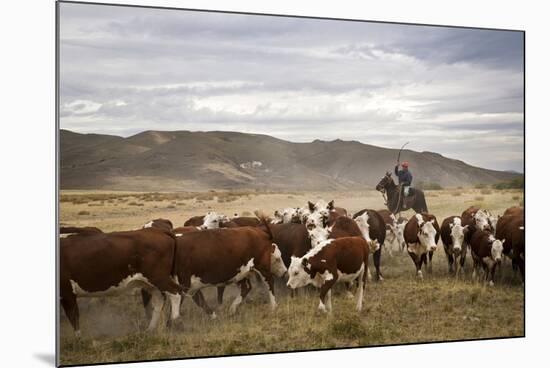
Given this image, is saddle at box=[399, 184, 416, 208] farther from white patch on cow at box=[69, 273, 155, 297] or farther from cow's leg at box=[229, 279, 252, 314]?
white patch on cow at box=[69, 273, 155, 297]

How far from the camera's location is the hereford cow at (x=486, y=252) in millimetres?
9117

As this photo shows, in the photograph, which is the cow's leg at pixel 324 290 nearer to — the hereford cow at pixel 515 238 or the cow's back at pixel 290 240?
the cow's back at pixel 290 240

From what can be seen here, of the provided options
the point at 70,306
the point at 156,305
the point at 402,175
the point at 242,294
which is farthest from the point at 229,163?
the point at 70,306

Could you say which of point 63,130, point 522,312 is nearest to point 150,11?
point 63,130

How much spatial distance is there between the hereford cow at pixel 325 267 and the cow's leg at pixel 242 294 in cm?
39

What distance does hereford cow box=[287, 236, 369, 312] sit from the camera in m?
8.26

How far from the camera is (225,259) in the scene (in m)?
8.06

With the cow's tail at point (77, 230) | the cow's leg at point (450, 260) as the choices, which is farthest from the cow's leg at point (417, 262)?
the cow's tail at point (77, 230)

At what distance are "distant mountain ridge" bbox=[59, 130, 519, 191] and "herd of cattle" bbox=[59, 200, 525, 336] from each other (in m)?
0.31

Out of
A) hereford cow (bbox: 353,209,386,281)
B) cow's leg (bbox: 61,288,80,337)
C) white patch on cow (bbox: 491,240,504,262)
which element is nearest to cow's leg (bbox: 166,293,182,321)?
cow's leg (bbox: 61,288,80,337)

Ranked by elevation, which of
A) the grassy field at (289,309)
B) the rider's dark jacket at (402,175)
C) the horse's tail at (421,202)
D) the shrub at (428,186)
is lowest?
the grassy field at (289,309)

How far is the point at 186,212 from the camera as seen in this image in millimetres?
7992

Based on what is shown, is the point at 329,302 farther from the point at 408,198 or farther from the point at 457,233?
the point at 457,233

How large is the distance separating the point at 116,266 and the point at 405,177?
9.92 ft
